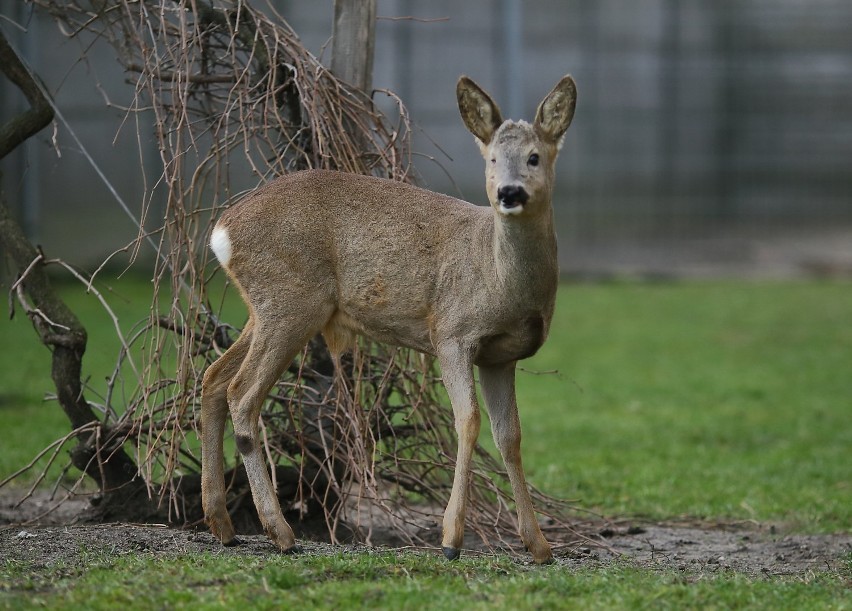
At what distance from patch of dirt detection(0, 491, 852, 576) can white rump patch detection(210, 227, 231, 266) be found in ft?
4.24

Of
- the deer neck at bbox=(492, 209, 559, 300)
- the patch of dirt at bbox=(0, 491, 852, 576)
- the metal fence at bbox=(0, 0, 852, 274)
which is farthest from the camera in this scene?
the metal fence at bbox=(0, 0, 852, 274)

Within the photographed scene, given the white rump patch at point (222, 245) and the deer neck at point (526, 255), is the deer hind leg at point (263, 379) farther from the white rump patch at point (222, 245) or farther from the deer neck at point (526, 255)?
the deer neck at point (526, 255)

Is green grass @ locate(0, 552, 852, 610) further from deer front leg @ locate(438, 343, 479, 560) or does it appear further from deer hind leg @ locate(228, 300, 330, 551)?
deer hind leg @ locate(228, 300, 330, 551)

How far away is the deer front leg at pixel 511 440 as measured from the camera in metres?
5.52

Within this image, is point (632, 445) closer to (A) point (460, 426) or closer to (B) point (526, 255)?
(A) point (460, 426)

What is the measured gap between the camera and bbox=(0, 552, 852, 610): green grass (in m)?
4.48

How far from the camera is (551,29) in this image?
2195 cm

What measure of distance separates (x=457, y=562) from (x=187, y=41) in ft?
10.1

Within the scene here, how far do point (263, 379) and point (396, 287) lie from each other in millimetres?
722

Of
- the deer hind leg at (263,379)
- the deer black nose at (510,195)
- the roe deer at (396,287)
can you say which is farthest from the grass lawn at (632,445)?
the deer black nose at (510,195)

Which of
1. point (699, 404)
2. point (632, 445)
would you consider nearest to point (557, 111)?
point (632, 445)

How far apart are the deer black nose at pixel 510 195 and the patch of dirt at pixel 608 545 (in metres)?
1.68

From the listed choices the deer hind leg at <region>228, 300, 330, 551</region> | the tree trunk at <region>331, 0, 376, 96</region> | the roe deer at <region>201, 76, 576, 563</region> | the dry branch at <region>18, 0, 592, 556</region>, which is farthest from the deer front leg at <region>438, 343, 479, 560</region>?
the tree trunk at <region>331, 0, 376, 96</region>

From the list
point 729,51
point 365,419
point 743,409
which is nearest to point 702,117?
point 729,51
